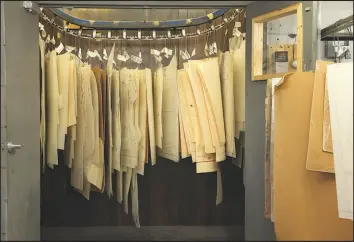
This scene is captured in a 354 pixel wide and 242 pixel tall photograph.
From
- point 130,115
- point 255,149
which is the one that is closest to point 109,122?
point 130,115

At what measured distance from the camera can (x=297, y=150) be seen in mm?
1590

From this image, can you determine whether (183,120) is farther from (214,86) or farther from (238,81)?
(238,81)

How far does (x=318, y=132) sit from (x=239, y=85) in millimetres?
1067

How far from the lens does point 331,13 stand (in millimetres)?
1658

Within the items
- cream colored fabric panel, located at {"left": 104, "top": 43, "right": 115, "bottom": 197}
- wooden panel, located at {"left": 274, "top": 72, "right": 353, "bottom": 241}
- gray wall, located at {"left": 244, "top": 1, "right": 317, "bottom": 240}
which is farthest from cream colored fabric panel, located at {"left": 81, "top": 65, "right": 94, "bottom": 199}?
wooden panel, located at {"left": 274, "top": 72, "right": 353, "bottom": 241}

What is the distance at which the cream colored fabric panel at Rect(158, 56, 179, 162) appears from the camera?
2594 mm

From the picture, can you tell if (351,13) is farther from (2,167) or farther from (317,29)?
(2,167)

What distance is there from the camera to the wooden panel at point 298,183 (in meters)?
1.54

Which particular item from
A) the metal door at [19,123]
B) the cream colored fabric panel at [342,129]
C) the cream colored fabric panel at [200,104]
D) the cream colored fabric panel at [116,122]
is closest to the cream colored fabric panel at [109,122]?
the cream colored fabric panel at [116,122]

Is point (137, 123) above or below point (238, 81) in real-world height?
below

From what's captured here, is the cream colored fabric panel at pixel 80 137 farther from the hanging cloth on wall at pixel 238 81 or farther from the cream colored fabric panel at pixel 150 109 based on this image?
the hanging cloth on wall at pixel 238 81

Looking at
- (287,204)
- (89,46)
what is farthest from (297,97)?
(89,46)

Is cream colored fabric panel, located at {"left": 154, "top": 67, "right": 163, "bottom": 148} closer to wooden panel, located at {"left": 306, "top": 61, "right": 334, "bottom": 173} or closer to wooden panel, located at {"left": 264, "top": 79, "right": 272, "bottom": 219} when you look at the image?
wooden panel, located at {"left": 264, "top": 79, "right": 272, "bottom": 219}

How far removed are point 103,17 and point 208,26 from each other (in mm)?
814
